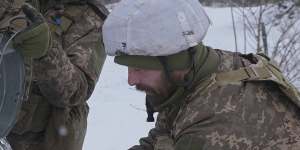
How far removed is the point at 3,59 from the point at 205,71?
0.59 metres

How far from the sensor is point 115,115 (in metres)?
7.64

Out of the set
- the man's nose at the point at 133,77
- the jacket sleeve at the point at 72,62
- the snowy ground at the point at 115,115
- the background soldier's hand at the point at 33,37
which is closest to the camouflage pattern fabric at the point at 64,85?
the jacket sleeve at the point at 72,62

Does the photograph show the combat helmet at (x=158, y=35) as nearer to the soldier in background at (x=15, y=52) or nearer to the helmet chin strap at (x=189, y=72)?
the helmet chin strap at (x=189, y=72)

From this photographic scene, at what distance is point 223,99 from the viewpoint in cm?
184

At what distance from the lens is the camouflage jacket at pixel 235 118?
71.3 inches

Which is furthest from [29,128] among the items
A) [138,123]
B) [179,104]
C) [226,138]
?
[138,123]

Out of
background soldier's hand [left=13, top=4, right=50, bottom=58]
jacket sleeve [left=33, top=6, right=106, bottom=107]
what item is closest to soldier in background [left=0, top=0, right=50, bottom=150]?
background soldier's hand [left=13, top=4, right=50, bottom=58]

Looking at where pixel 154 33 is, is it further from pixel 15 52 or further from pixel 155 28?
pixel 15 52

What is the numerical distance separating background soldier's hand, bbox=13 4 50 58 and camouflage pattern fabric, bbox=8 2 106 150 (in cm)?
20

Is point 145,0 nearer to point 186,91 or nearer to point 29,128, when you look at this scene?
point 186,91

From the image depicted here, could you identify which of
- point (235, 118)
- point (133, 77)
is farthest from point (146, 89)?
point (235, 118)

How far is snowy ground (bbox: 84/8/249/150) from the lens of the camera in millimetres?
6328

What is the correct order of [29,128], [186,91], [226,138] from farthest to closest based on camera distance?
[29,128] < [186,91] < [226,138]

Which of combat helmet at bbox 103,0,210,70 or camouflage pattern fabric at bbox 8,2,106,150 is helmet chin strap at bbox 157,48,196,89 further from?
camouflage pattern fabric at bbox 8,2,106,150
